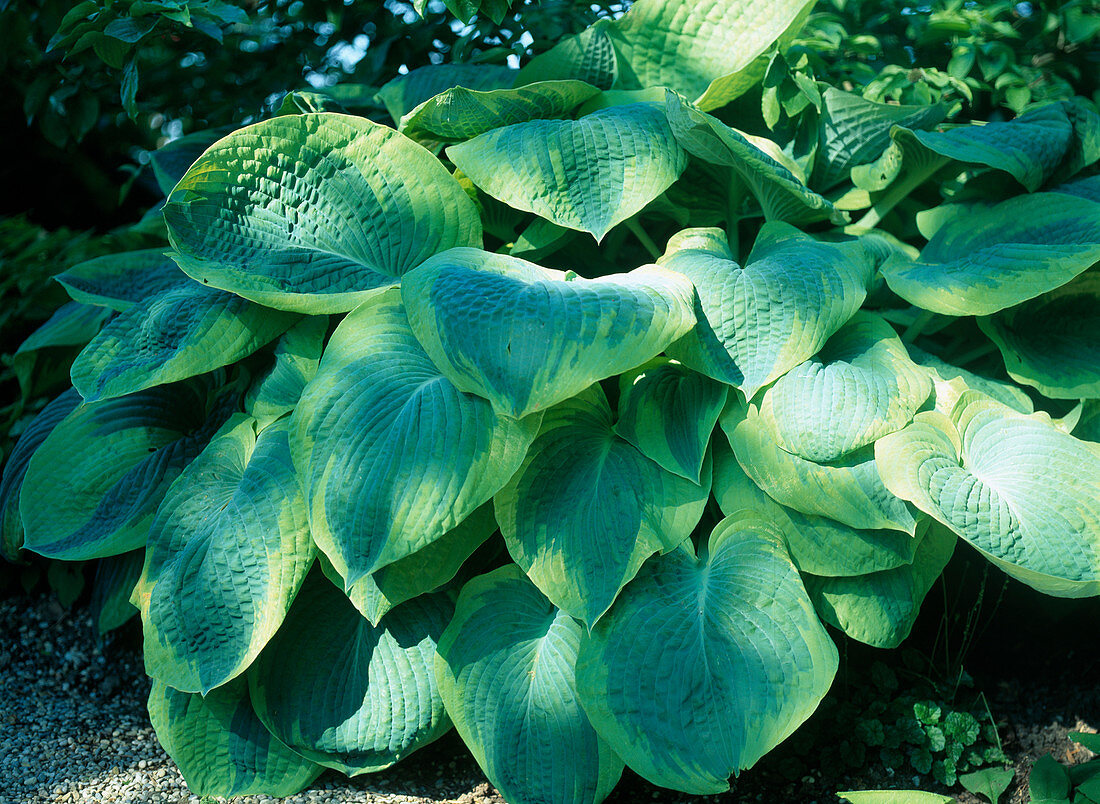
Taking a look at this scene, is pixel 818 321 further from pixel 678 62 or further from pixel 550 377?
pixel 678 62

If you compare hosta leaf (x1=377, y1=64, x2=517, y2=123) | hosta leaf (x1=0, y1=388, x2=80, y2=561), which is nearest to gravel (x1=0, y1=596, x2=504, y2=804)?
hosta leaf (x1=0, y1=388, x2=80, y2=561)

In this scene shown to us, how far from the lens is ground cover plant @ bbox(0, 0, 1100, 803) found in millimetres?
1487

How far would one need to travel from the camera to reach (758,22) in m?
2.15

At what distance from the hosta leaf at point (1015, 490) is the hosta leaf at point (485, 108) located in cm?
112

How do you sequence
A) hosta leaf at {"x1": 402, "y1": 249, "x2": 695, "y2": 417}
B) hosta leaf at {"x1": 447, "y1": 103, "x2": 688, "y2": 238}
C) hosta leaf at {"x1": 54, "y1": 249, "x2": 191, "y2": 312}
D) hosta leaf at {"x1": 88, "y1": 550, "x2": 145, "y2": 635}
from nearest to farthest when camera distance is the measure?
hosta leaf at {"x1": 402, "y1": 249, "x2": 695, "y2": 417} < hosta leaf at {"x1": 447, "y1": 103, "x2": 688, "y2": 238} < hosta leaf at {"x1": 88, "y1": 550, "x2": 145, "y2": 635} < hosta leaf at {"x1": 54, "y1": 249, "x2": 191, "y2": 312}

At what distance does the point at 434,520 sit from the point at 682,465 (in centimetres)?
50

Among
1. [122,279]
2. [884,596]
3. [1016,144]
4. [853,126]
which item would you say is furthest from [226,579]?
[1016,144]

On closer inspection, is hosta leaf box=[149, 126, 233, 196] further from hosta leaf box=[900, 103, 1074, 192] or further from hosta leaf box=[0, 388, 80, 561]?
hosta leaf box=[900, 103, 1074, 192]

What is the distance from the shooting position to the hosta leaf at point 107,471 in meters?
1.88

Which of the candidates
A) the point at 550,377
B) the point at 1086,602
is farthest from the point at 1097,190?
the point at 550,377

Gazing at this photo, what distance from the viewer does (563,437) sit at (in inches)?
67.4

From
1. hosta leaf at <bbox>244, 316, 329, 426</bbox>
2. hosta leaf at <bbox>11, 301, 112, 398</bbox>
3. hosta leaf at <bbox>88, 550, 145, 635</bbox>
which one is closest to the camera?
hosta leaf at <bbox>244, 316, 329, 426</bbox>

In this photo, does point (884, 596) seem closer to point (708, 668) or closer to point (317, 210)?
point (708, 668)

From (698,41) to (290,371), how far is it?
1.39 m
